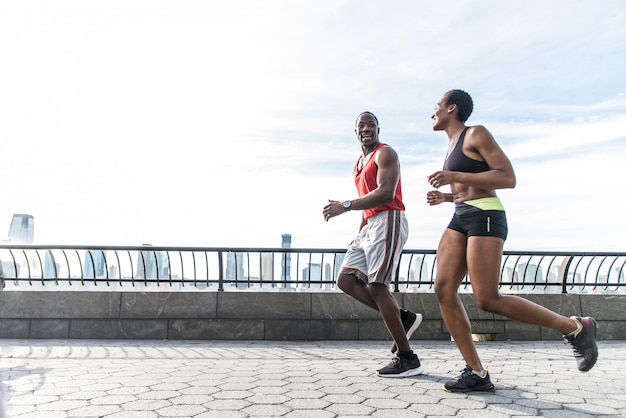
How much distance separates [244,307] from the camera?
7562mm

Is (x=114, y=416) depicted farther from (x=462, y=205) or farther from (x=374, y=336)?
(x=374, y=336)

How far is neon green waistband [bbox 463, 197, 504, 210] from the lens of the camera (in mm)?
3525

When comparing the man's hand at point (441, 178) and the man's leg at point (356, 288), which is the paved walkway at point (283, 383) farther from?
the man's hand at point (441, 178)

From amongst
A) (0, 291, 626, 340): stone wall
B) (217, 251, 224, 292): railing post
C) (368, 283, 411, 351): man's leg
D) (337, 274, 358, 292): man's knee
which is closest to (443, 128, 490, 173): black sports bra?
(368, 283, 411, 351): man's leg

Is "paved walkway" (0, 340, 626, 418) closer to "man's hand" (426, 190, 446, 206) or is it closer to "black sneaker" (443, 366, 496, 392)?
"black sneaker" (443, 366, 496, 392)

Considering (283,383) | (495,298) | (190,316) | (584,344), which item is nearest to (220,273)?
(190,316)

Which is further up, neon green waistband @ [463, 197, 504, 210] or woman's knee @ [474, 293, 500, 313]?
neon green waistband @ [463, 197, 504, 210]

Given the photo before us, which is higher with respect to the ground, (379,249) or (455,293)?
(379,249)

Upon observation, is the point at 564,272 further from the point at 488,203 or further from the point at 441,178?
the point at 441,178

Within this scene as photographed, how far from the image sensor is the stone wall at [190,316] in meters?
7.51

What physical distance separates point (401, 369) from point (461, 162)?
1.70 m

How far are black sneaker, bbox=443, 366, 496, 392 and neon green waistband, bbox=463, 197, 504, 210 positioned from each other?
1.12 metres

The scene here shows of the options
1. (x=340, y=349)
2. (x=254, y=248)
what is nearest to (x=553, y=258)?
(x=340, y=349)

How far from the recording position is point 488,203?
3.53 metres
